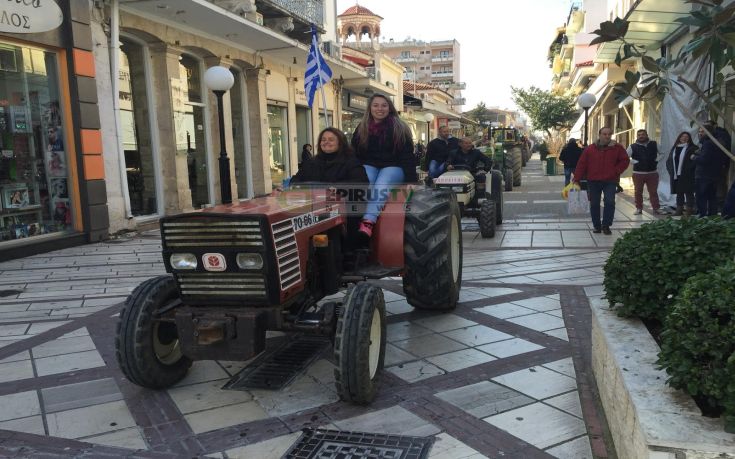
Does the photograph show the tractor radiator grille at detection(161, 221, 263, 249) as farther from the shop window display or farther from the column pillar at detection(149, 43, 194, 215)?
the column pillar at detection(149, 43, 194, 215)

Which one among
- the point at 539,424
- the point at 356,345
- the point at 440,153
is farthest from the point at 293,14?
the point at 539,424

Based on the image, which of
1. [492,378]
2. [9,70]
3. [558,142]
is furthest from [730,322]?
[558,142]

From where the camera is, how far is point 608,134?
8.30 metres

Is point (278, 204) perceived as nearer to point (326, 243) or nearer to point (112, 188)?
point (326, 243)

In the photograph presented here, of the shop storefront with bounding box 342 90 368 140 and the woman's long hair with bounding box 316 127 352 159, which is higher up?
the shop storefront with bounding box 342 90 368 140

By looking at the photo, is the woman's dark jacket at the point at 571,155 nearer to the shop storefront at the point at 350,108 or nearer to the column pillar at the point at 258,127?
the column pillar at the point at 258,127

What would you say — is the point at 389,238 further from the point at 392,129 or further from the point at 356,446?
the point at 356,446

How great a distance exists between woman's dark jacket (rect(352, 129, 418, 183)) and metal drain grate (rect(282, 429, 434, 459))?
2.26 m

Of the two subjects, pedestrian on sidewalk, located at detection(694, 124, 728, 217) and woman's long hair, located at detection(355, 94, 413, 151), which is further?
pedestrian on sidewalk, located at detection(694, 124, 728, 217)

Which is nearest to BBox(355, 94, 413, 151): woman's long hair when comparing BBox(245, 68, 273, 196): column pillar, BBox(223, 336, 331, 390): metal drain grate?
BBox(223, 336, 331, 390): metal drain grate

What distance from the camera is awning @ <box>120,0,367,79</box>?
398 inches

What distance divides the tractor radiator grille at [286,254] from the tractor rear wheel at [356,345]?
1.09 ft

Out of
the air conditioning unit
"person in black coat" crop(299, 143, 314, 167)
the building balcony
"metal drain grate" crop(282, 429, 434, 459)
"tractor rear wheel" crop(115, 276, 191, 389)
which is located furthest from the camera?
the air conditioning unit

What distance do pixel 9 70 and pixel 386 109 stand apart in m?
6.46
